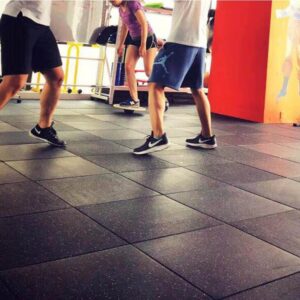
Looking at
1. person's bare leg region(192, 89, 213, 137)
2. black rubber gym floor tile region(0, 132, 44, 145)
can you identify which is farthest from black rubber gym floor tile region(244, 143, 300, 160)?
black rubber gym floor tile region(0, 132, 44, 145)

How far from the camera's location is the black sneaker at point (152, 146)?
3998mm

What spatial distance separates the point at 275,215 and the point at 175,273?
1.04 meters

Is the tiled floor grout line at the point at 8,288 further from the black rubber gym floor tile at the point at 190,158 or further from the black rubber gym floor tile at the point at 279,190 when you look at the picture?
the black rubber gym floor tile at the point at 190,158

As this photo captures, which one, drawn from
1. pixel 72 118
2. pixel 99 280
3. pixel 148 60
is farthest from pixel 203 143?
pixel 99 280

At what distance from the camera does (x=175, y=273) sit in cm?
188

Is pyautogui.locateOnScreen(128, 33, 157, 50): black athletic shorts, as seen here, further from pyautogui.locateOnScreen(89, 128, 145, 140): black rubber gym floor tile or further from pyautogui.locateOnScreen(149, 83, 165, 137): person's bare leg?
pyautogui.locateOnScreen(149, 83, 165, 137): person's bare leg

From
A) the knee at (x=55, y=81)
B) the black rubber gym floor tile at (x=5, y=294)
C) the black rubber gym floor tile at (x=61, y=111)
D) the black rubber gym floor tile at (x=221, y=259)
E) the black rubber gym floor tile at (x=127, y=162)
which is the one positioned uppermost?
the knee at (x=55, y=81)

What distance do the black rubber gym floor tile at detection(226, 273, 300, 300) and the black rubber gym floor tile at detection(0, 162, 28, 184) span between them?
172 cm

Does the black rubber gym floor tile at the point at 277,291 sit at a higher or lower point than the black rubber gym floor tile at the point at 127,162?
lower

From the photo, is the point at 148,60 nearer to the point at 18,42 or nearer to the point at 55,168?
the point at 18,42

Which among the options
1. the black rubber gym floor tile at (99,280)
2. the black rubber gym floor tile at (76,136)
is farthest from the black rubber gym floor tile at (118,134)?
the black rubber gym floor tile at (99,280)

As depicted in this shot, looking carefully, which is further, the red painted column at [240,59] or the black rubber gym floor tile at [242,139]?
the red painted column at [240,59]

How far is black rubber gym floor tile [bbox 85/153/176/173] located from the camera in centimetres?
351

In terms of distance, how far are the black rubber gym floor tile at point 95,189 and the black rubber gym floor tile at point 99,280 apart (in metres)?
0.75
